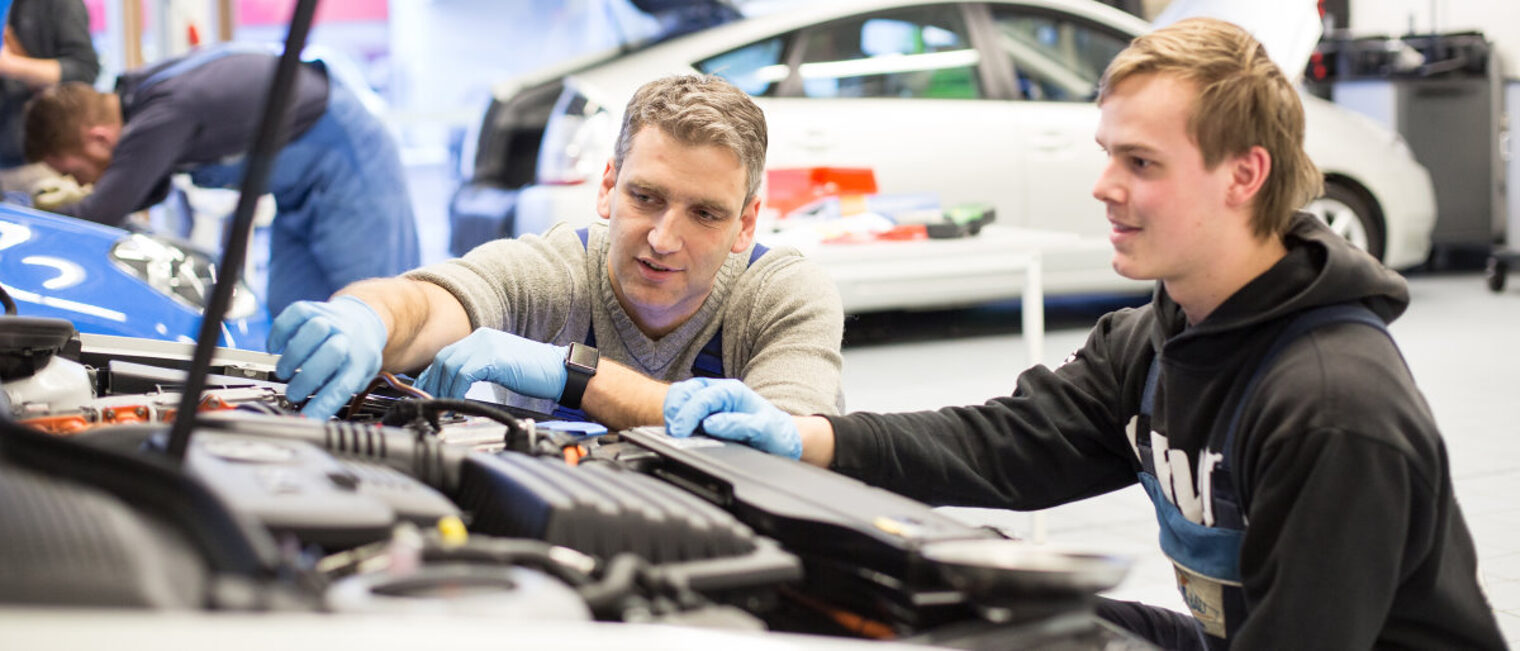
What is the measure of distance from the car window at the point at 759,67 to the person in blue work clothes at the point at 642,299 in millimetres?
3182

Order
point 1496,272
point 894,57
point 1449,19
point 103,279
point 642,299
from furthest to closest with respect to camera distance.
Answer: point 1449,19, point 1496,272, point 894,57, point 103,279, point 642,299

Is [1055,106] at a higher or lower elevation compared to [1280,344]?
lower

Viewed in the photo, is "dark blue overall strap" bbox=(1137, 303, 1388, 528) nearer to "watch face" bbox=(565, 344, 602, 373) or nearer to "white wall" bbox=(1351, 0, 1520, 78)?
"watch face" bbox=(565, 344, 602, 373)

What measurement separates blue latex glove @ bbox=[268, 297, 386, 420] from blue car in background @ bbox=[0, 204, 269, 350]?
702mm

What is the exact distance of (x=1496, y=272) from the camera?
686 cm

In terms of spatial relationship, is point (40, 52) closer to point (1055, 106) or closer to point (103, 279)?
point (103, 279)

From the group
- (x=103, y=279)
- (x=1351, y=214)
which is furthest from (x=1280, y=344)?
(x=1351, y=214)

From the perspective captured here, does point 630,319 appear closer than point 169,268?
Yes

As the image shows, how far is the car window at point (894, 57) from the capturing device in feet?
17.5

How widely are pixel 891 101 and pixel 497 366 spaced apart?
3976 mm

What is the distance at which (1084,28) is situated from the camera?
18.7 ft

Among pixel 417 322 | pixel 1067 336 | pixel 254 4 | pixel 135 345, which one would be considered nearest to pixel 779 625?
pixel 417 322

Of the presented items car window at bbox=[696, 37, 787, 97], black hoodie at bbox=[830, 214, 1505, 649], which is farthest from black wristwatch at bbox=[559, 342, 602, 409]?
car window at bbox=[696, 37, 787, 97]

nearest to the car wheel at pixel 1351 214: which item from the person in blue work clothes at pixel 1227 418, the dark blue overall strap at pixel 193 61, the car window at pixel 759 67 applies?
the car window at pixel 759 67
